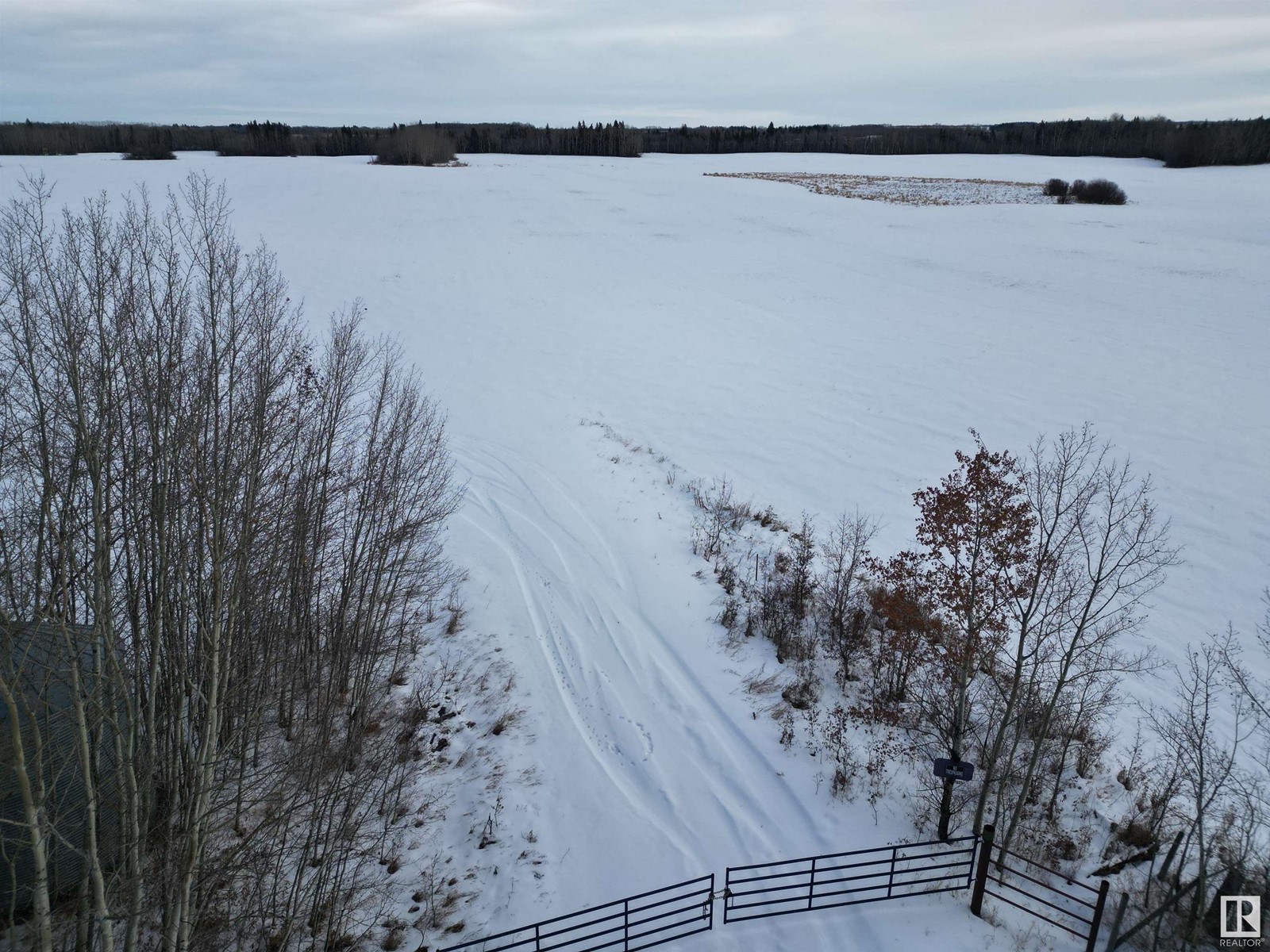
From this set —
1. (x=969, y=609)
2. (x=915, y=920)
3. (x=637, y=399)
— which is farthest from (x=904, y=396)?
(x=915, y=920)

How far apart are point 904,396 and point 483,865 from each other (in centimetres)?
2600

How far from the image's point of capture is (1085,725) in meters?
14.9

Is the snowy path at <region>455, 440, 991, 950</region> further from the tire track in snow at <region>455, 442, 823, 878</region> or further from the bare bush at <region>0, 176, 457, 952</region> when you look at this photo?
the bare bush at <region>0, 176, 457, 952</region>

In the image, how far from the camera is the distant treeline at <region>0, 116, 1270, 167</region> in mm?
93625

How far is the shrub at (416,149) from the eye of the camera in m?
89.2

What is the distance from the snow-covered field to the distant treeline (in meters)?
31.6

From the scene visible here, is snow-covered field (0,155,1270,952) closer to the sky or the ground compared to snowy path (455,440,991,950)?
closer to the sky

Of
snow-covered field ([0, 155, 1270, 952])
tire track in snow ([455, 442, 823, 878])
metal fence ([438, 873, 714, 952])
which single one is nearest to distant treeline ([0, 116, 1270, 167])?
snow-covered field ([0, 155, 1270, 952])

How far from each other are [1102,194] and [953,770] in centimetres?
7662

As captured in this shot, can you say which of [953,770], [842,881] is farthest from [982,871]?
[842,881]

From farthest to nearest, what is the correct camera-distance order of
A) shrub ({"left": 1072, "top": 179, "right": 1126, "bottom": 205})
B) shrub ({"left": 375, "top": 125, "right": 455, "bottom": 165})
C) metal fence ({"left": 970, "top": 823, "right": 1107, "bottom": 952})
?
shrub ({"left": 375, "top": 125, "right": 455, "bottom": 165})
shrub ({"left": 1072, "top": 179, "right": 1126, "bottom": 205})
metal fence ({"left": 970, "top": 823, "right": 1107, "bottom": 952})

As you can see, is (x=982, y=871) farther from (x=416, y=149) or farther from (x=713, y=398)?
(x=416, y=149)

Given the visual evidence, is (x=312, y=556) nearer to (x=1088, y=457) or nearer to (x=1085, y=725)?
(x=1085, y=725)

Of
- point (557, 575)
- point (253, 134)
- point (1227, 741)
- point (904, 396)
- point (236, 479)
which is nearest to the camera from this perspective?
point (236, 479)
